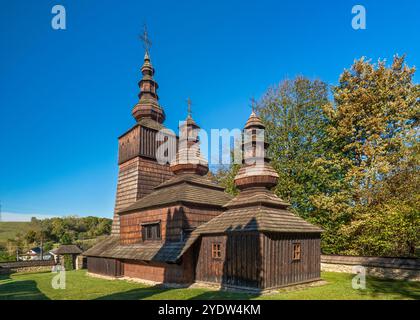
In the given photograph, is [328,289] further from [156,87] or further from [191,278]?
[156,87]

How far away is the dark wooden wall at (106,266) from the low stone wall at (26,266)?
14.4 metres

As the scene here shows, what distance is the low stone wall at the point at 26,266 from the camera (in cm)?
3306

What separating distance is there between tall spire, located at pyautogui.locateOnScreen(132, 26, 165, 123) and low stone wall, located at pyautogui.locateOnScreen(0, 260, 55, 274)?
22.5m

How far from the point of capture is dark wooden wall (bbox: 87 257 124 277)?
871 inches

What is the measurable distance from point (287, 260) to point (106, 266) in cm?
1470

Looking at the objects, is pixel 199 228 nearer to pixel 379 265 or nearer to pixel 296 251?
pixel 296 251

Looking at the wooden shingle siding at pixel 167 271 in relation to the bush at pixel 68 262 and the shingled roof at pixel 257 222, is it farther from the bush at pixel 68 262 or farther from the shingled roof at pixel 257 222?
the bush at pixel 68 262

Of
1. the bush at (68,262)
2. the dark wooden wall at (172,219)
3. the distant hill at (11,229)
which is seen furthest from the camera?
the distant hill at (11,229)

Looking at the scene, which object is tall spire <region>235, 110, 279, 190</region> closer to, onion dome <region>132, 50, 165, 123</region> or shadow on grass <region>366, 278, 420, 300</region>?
shadow on grass <region>366, 278, 420, 300</region>

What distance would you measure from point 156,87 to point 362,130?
65.7 ft

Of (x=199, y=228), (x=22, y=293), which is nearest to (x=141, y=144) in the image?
(x=199, y=228)

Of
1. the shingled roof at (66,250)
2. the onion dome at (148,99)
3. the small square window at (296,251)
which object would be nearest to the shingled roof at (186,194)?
the small square window at (296,251)

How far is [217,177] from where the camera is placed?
41531mm
